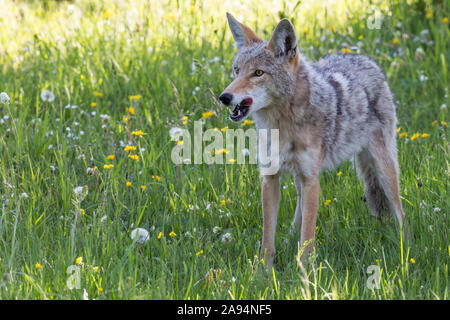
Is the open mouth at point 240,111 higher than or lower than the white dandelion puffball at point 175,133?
higher

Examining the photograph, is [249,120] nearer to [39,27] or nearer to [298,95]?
[298,95]

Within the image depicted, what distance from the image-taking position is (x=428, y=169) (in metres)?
5.26

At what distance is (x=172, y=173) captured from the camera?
5492 mm

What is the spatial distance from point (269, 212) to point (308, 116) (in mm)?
768

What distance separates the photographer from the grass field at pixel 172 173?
155 inches

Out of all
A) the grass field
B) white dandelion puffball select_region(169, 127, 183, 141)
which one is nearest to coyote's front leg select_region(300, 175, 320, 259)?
the grass field

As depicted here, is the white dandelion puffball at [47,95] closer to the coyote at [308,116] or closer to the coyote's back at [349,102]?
the coyote at [308,116]

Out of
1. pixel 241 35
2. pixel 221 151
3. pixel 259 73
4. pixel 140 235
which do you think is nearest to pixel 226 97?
pixel 259 73

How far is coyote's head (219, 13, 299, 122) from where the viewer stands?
432 cm

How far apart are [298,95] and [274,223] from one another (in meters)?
0.97

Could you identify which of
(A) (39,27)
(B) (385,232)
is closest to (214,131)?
(B) (385,232)

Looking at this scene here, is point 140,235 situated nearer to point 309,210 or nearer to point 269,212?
point 269,212

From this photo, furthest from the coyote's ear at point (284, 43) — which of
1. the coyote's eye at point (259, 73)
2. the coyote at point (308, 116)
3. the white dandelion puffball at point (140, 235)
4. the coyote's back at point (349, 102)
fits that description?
the white dandelion puffball at point (140, 235)

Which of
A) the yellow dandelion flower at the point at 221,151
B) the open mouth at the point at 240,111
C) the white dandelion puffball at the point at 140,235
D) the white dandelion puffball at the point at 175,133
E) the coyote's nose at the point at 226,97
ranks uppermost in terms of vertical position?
the coyote's nose at the point at 226,97
